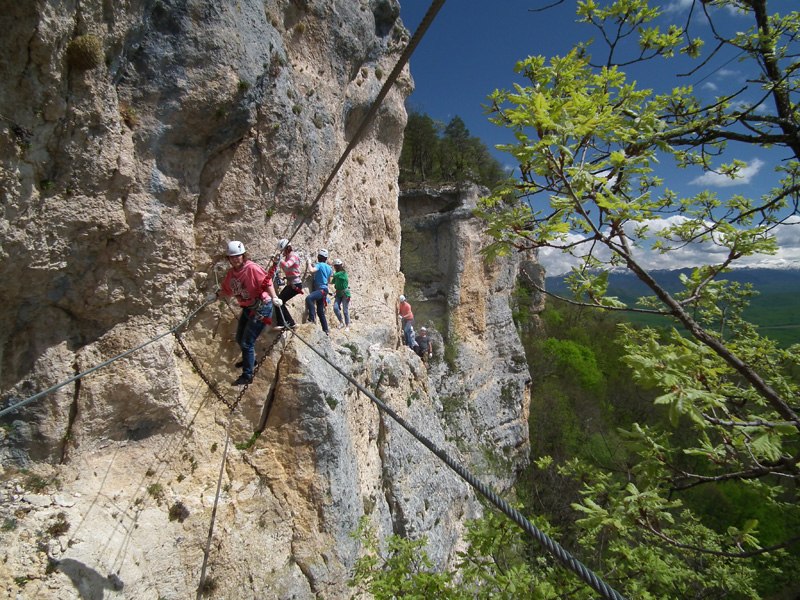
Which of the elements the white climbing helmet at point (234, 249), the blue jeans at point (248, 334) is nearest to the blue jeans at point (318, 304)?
the blue jeans at point (248, 334)

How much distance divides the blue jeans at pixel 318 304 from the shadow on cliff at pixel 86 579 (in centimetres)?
434

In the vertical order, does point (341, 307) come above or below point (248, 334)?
above

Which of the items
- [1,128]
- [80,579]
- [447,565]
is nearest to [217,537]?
[80,579]

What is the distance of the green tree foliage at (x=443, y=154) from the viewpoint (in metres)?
28.6

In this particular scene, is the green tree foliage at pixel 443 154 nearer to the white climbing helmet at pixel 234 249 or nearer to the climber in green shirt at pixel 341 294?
the climber in green shirt at pixel 341 294

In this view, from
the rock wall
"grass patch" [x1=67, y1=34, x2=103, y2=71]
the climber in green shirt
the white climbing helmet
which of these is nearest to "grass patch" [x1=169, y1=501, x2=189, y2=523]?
the white climbing helmet

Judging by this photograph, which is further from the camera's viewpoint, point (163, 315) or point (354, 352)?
point (354, 352)

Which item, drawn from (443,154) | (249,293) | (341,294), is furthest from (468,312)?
(249,293)

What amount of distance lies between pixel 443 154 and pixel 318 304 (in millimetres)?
25198

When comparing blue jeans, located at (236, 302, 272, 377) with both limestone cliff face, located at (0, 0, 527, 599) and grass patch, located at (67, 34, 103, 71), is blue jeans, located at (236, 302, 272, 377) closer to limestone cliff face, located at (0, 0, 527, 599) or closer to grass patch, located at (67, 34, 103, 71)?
limestone cliff face, located at (0, 0, 527, 599)

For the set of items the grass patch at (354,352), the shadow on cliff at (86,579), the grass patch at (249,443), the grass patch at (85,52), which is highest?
the grass patch at (85,52)

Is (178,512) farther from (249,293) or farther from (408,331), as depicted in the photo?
(408,331)

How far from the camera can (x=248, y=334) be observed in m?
5.73

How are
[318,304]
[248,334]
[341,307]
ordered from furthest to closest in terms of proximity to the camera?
[341,307]
[318,304]
[248,334]
